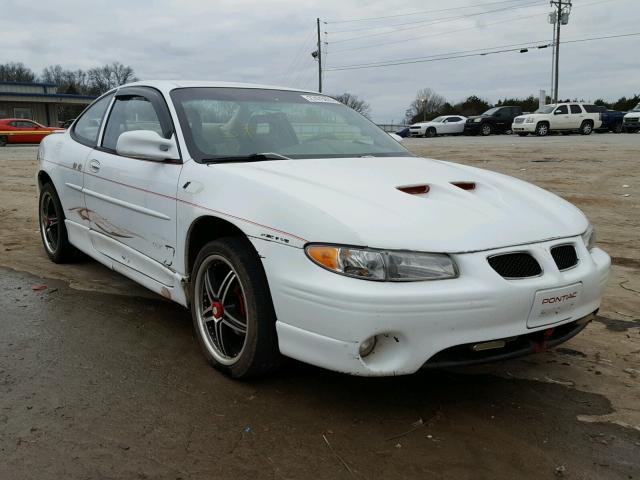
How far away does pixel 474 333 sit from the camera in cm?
244

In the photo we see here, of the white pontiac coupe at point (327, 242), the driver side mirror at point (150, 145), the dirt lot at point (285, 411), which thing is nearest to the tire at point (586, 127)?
the dirt lot at point (285, 411)

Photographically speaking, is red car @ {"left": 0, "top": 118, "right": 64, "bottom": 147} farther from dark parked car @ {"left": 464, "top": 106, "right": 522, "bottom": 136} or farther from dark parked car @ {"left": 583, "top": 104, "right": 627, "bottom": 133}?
dark parked car @ {"left": 583, "top": 104, "right": 627, "bottom": 133}

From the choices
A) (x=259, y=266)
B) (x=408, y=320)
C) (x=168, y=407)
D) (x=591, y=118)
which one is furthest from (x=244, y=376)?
(x=591, y=118)

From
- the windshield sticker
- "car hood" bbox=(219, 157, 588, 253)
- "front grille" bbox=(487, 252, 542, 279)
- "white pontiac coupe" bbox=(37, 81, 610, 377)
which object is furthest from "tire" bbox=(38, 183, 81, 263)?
"front grille" bbox=(487, 252, 542, 279)

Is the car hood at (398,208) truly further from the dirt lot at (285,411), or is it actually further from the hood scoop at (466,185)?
the dirt lot at (285,411)

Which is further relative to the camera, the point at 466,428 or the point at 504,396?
the point at 504,396

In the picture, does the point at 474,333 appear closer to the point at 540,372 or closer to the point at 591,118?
the point at 540,372

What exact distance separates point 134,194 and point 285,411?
5.63ft

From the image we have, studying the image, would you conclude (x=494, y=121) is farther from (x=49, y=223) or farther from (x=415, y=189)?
(x=415, y=189)

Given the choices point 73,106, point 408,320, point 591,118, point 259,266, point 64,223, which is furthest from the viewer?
point 73,106

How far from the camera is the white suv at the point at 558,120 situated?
95.8ft

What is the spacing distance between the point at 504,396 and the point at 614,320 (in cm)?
145

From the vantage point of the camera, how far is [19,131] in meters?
29.0

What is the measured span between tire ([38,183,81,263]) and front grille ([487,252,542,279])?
3.81m
